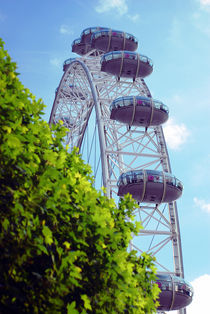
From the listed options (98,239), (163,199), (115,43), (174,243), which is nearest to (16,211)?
(98,239)

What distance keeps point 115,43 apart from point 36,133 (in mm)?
35933

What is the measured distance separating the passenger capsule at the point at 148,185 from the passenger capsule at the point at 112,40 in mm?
16536

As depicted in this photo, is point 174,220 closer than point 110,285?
No

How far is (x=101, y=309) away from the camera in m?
6.88

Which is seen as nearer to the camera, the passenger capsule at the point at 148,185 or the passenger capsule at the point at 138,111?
the passenger capsule at the point at 148,185

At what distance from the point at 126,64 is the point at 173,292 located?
1817 cm

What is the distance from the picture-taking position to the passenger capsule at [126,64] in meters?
36.3

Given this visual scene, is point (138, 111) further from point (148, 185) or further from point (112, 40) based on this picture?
point (112, 40)

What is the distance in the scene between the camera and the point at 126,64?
120ft

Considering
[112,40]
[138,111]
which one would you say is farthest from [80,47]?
[138,111]

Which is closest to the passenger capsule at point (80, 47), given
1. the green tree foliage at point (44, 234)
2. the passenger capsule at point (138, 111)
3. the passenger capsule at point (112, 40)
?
the passenger capsule at point (112, 40)

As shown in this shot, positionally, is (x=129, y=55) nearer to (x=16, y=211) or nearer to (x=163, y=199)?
(x=163, y=199)

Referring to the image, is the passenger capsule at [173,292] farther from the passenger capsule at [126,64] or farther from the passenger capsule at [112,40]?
the passenger capsule at [112,40]

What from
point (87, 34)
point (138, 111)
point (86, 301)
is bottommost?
point (86, 301)
